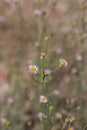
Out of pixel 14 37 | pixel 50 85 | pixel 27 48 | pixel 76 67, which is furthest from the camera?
pixel 27 48

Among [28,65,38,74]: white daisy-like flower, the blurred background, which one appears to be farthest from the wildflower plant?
the blurred background

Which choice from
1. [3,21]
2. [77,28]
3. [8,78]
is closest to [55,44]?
[77,28]

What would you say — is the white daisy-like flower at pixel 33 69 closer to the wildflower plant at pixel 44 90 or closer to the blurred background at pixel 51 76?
the wildflower plant at pixel 44 90

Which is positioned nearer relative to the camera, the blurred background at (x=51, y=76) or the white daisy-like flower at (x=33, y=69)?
the white daisy-like flower at (x=33, y=69)

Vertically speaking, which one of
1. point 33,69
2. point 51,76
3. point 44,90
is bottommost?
point 44,90

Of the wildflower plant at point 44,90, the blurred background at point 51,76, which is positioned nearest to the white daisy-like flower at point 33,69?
the wildflower plant at point 44,90

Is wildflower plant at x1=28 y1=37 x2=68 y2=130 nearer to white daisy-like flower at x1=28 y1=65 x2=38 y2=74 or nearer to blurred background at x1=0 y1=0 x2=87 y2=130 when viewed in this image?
white daisy-like flower at x1=28 y1=65 x2=38 y2=74

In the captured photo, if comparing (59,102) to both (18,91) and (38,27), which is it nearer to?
(18,91)

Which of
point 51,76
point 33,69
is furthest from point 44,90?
point 51,76

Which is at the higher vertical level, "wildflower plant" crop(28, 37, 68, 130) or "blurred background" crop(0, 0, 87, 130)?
"blurred background" crop(0, 0, 87, 130)

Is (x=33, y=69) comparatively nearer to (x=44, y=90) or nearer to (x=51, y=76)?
(x=44, y=90)

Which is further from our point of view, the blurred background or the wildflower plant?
the blurred background
